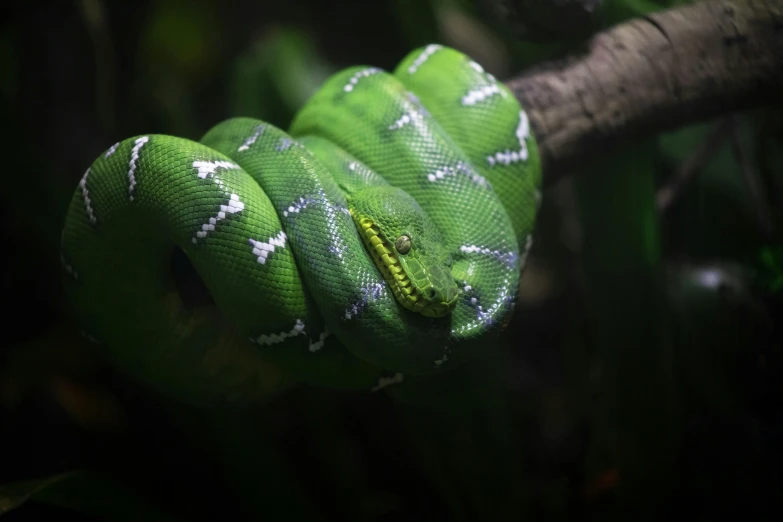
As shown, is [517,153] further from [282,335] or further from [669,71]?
[282,335]

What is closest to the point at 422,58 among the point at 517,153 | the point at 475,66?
the point at 475,66

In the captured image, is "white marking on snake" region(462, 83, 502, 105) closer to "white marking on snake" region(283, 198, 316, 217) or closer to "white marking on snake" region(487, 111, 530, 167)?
"white marking on snake" region(487, 111, 530, 167)

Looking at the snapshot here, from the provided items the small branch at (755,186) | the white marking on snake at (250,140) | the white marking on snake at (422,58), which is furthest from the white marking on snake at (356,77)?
the small branch at (755,186)

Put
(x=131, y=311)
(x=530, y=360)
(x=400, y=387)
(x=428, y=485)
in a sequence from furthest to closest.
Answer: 1. (x=530, y=360)
2. (x=428, y=485)
3. (x=400, y=387)
4. (x=131, y=311)

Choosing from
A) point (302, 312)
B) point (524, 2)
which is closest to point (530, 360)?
point (524, 2)

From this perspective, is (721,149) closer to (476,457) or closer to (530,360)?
(530,360)

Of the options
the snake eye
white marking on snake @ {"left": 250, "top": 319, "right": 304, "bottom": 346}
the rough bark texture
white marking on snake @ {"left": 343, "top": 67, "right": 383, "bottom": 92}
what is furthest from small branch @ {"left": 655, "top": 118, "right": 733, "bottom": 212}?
white marking on snake @ {"left": 250, "top": 319, "right": 304, "bottom": 346}

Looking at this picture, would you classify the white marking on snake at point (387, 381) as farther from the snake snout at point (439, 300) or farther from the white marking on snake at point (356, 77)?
the white marking on snake at point (356, 77)
